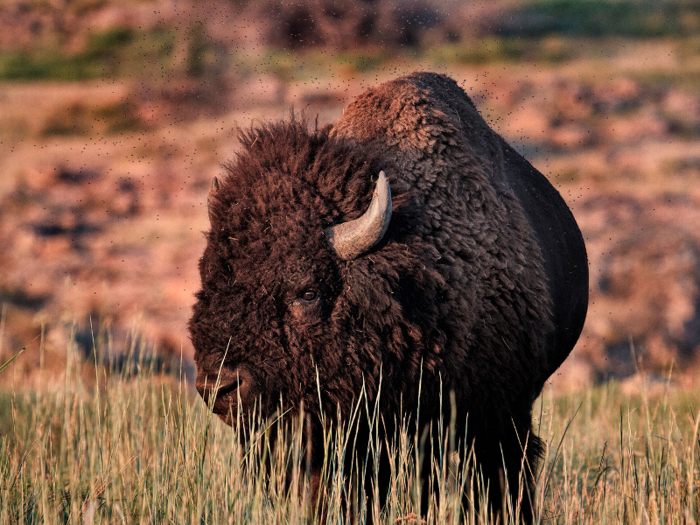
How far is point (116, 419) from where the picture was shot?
12.4 ft

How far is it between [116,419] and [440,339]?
1826 mm

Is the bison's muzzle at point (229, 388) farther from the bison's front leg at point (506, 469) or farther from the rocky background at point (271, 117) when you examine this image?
the rocky background at point (271, 117)

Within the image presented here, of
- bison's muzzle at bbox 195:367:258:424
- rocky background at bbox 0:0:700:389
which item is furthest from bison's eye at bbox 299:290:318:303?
rocky background at bbox 0:0:700:389

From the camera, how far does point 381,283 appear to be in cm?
322

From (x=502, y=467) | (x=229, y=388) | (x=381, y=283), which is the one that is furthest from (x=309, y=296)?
(x=502, y=467)

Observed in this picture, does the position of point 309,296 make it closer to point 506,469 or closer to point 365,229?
point 365,229

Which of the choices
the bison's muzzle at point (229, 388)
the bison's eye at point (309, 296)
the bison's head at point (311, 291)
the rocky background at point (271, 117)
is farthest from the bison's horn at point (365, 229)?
the rocky background at point (271, 117)

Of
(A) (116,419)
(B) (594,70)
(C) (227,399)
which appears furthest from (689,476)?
(B) (594,70)

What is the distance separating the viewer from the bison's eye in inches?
125

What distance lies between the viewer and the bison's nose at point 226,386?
3013 millimetres

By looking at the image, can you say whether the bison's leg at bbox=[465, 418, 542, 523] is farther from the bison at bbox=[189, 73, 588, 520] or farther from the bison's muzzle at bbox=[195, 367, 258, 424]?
the bison's muzzle at bbox=[195, 367, 258, 424]

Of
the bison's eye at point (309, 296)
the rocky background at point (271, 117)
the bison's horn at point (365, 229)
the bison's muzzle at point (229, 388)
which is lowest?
the bison's muzzle at point (229, 388)

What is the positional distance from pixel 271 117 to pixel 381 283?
20175 mm

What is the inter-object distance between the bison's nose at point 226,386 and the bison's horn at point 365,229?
0.72 m
